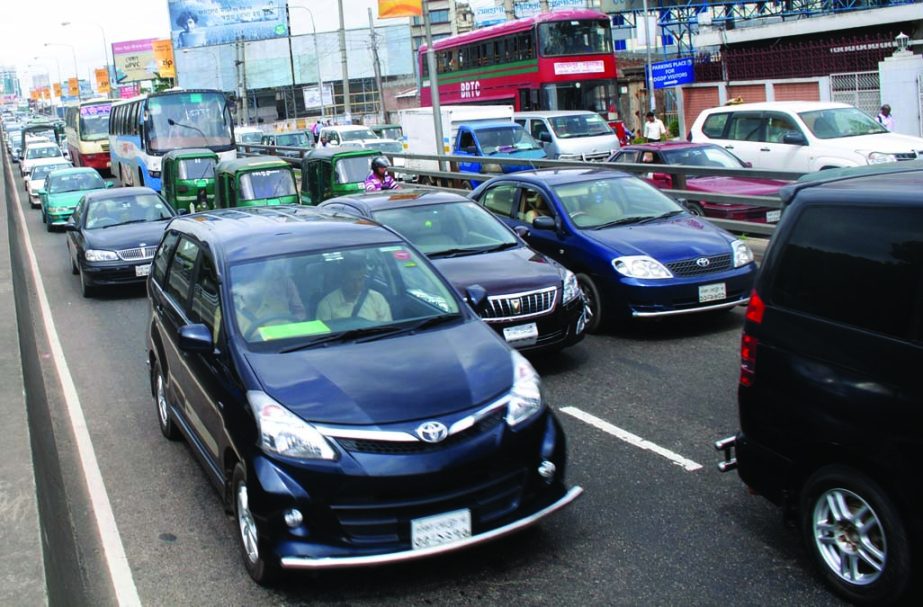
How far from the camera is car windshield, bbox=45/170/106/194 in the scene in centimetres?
2577

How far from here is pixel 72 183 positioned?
1024 inches

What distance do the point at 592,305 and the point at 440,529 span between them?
5.83 m

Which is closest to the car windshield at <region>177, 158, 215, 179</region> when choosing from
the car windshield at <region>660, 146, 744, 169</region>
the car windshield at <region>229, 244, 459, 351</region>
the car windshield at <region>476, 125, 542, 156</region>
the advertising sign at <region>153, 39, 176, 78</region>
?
the car windshield at <region>476, 125, 542, 156</region>

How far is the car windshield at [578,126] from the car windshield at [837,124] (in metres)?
10.2

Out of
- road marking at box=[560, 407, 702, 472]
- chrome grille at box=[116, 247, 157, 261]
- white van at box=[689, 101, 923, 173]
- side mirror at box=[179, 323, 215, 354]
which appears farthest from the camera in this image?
white van at box=[689, 101, 923, 173]

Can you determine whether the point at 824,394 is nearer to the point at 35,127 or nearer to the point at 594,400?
the point at 594,400

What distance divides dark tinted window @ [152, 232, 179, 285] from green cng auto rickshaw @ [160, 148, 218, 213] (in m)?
14.8

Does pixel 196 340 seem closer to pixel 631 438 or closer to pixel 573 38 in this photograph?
pixel 631 438

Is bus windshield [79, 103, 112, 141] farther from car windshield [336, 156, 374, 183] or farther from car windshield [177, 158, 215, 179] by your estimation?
car windshield [336, 156, 374, 183]

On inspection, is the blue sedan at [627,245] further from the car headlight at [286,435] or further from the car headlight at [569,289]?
the car headlight at [286,435]

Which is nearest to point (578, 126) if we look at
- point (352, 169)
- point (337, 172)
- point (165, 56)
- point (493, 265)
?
point (352, 169)

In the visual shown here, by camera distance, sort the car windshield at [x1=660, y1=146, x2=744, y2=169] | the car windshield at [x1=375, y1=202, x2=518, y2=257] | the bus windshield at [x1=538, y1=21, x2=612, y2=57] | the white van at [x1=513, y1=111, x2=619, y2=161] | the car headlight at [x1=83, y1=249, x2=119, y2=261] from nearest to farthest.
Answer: the car windshield at [x1=375, y1=202, x2=518, y2=257]
the car headlight at [x1=83, y1=249, x2=119, y2=261]
the car windshield at [x1=660, y1=146, x2=744, y2=169]
the white van at [x1=513, y1=111, x2=619, y2=161]
the bus windshield at [x1=538, y1=21, x2=612, y2=57]

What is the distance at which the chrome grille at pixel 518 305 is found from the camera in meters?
8.68

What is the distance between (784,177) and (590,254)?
3.27 metres
